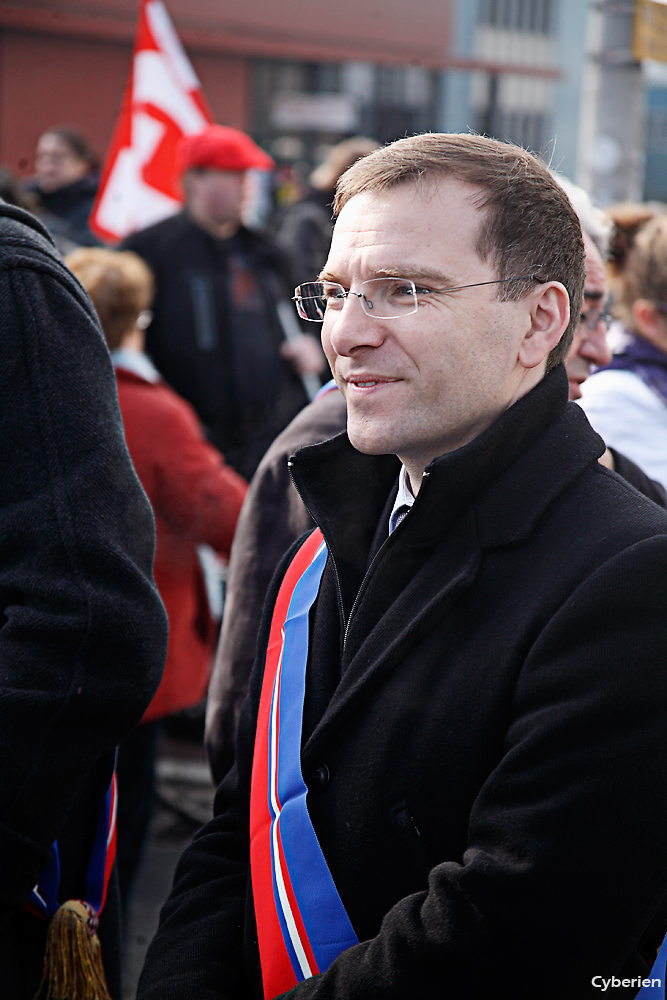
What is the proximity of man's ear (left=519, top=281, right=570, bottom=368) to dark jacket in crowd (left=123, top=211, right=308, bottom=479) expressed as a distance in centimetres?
361

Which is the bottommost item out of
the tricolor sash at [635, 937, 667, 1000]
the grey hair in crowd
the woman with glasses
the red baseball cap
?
the tricolor sash at [635, 937, 667, 1000]

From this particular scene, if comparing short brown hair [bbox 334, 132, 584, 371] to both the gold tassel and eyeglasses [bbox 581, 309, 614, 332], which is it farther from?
the gold tassel

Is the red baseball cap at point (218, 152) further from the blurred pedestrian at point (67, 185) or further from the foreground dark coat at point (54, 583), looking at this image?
the foreground dark coat at point (54, 583)

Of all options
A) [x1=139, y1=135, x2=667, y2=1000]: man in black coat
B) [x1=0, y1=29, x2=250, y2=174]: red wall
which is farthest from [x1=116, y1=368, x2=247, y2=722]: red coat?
[x1=0, y1=29, x2=250, y2=174]: red wall

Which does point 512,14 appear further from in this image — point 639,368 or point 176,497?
point 176,497

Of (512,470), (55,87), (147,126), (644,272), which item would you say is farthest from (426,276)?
(55,87)

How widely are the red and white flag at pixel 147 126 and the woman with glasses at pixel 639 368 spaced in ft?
11.7

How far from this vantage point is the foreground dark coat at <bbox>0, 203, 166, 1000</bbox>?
1435 millimetres

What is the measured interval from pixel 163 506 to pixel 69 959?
168cm

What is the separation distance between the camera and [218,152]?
216 inches

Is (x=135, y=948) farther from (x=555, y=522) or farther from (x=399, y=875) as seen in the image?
(x=555, y=522)

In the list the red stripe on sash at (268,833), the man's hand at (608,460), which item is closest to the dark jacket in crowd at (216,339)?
the man's hand at (608,460)

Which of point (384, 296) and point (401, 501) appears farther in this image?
point (401, 501)

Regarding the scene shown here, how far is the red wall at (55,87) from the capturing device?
52.6 ft
